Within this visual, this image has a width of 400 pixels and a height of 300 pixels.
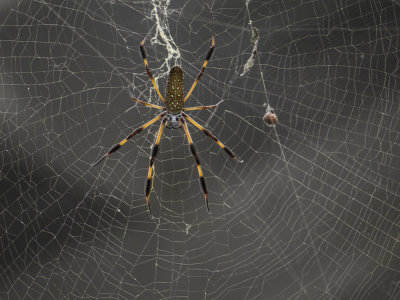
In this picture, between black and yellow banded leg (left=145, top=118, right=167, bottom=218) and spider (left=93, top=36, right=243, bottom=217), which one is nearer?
spider (left=93, top=36, right=243, bottom=217)

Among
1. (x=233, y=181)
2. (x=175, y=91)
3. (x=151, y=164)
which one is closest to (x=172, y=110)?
(x=175, y=91)

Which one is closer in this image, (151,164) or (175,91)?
(175,91)

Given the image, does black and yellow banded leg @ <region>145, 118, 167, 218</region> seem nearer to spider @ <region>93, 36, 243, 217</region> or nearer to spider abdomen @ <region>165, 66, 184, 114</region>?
spider @ <region>93, 36, 243, 217</region>

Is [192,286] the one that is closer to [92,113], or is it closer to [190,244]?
[190,244]

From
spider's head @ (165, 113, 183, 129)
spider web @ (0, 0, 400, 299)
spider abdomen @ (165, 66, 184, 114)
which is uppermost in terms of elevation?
spider abdomen @ (165, 66, 184, 114)

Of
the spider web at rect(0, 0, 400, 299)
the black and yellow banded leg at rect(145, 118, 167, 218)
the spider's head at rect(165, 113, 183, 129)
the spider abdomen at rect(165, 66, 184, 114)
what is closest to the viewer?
the spider abdomen at rect(165, 66, 184, 114)

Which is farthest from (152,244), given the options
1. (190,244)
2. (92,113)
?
(92,113)

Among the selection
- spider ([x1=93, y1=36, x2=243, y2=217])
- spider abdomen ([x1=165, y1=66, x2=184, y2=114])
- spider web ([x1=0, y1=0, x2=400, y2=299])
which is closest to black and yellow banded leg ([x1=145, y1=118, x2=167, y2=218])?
spider ([x1=93, y1=36, x2=243, y2=217])

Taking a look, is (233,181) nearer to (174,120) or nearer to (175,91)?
(174,120)

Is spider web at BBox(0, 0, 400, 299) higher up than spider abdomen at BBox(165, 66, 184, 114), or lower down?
lower down
